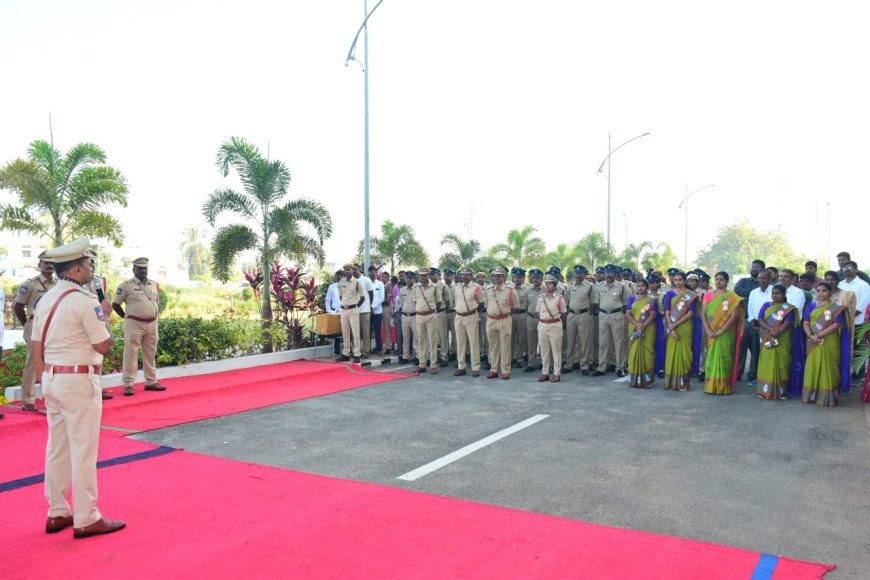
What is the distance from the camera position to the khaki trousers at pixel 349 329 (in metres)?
12.5

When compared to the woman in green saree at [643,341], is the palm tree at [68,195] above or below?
above

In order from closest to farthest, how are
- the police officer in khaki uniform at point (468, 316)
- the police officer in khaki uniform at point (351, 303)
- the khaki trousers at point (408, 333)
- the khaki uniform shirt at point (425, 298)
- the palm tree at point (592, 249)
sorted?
the police officer in khaki uniform at point (468, 316), the khaki uniform shirt at point (425, 298), the police officer in khaki uniform at point (351, 303), the khaki trousers at point (408, 333), the palm tree at point (592, 249)

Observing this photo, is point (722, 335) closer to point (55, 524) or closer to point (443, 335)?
point (443, 335)

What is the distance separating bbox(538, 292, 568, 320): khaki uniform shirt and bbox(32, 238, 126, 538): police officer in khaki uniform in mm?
7635

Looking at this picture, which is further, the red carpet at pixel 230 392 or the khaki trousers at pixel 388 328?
the khaki trousers at pixel 388 328

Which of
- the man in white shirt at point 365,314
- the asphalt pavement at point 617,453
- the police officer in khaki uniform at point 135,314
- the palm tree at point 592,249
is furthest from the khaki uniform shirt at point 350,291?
the palm tree at point 592,249

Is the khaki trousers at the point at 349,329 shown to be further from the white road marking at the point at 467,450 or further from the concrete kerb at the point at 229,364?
the white road marking at the point at 467,450

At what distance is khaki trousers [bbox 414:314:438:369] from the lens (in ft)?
39.2

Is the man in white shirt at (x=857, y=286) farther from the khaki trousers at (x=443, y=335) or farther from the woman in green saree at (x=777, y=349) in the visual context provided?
the khaki trousers at (x=443, y=335)

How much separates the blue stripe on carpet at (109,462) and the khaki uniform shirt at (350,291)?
6.05 meters

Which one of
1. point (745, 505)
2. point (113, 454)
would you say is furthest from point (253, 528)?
point (745, 505)

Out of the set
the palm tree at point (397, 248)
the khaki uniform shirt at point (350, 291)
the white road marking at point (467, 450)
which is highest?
the palm tree at point (397, 248)

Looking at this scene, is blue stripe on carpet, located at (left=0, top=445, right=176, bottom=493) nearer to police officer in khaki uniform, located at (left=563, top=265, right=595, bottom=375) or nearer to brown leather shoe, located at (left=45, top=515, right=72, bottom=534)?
brown leather shoe, located at (left=45, top=515, right=72, bottom=534)

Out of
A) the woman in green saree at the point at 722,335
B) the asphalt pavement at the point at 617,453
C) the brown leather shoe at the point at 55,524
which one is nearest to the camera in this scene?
the brown leather shoe at the point at 55,524
